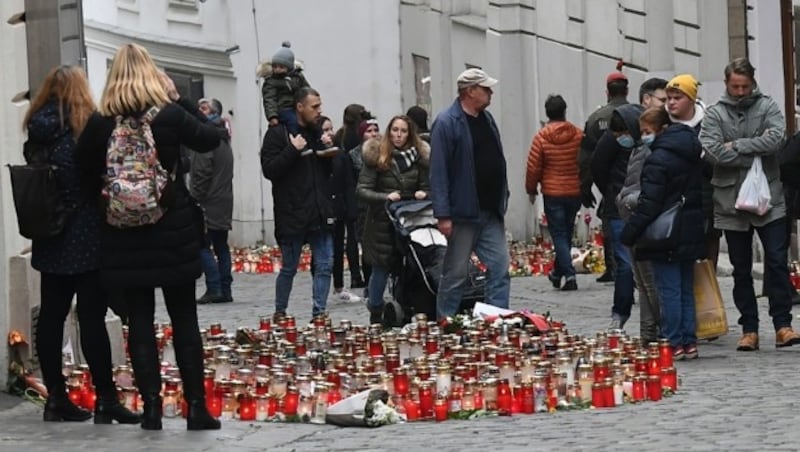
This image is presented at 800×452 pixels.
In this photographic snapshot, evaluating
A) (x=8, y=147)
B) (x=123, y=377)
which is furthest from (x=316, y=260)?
(x=123, y=377)

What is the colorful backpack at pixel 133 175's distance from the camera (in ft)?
40.3

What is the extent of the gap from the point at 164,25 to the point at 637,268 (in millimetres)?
23685

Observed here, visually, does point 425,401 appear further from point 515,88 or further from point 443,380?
point 515,88

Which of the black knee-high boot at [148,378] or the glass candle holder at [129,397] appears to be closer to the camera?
the black knee-high boot at [148,378]

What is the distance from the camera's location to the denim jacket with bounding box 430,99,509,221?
16641 mm

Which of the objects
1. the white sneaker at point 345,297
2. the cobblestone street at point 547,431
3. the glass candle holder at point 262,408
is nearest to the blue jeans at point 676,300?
the cobblestone street at point 547,431

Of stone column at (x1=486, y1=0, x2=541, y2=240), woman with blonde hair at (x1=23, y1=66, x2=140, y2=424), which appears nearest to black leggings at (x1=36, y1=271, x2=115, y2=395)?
woman with blonde hair at (x1=23, y1=66, x2=140, y2=424)

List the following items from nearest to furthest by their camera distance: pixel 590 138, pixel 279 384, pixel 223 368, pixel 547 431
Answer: pixel 547 431, pixel 279 384, pixel 223 368, pixel 590 138

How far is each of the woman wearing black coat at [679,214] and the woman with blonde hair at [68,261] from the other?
401 cm

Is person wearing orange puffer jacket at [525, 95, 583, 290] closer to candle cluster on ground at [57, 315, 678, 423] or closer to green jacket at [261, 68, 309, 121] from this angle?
green jacket at [261, 68, 309, 121]

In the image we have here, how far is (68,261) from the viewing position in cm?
1294

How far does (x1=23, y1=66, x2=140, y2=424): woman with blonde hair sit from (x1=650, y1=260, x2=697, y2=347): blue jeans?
4185mm

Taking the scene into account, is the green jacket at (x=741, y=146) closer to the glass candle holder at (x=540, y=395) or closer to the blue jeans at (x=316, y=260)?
the glass candle holder at (x=540, y=395)

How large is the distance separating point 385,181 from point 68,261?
6306 millimetres
